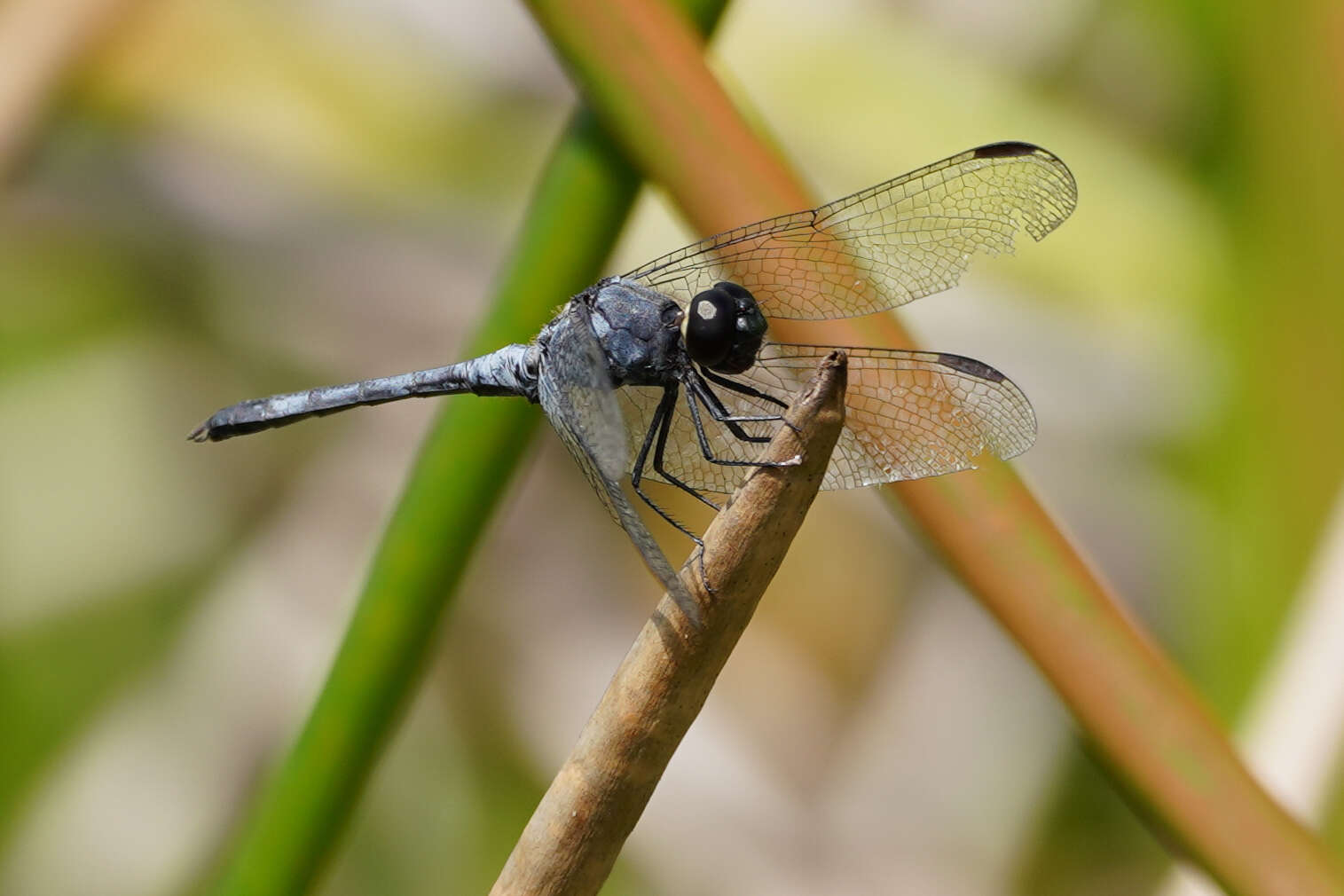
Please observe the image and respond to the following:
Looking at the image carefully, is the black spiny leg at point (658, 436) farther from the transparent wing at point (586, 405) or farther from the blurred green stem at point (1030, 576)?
the blurred green stem at point (1030, 576)

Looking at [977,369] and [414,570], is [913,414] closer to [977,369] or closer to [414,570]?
[977,369]

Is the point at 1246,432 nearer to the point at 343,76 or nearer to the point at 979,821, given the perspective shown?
the point at 979,821

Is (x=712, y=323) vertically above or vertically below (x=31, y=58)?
below

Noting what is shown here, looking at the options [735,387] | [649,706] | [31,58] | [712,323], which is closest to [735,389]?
[735,387]

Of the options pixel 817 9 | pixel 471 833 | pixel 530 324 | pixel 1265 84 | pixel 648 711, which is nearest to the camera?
pixel 648 711

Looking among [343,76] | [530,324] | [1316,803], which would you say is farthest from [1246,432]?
[343,76]

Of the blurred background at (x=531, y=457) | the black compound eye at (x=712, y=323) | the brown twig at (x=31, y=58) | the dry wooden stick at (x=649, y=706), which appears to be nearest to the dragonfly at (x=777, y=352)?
the black compound eye at (x=712, y=323)
